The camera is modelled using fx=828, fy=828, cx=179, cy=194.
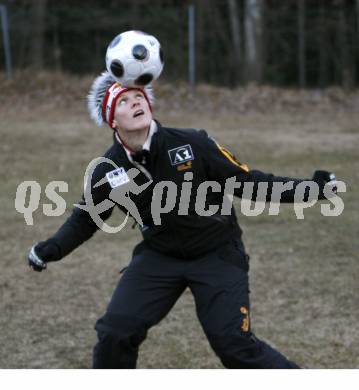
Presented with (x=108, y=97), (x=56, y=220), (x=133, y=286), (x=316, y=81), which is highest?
(x=108, y=97)

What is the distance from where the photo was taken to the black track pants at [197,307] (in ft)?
12.0

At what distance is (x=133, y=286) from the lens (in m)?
3.88

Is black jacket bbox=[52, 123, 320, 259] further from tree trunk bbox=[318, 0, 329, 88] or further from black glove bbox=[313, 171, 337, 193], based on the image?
tree trunk bbox=[318, 0, 329, 88]

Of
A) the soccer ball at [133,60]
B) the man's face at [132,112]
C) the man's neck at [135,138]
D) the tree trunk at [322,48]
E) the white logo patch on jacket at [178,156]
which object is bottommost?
the tree trunk at [322,48]

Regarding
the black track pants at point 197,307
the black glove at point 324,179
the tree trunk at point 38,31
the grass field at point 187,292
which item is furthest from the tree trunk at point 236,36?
the black track pants at point 197,307

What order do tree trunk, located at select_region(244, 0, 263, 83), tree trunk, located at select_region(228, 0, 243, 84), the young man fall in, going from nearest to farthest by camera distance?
the young man → tree trunk, located at select_region(244, 0, 263, 83) → tree trunk, located at select_region(228, 0, 243, 84)

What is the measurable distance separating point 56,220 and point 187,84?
10.4 meters

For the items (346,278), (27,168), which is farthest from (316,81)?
(346,278)

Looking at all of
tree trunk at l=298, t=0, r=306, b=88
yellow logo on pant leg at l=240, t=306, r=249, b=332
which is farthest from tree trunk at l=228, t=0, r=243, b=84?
yellow logo on pant leg at l=240, t=306, r=249, b=332

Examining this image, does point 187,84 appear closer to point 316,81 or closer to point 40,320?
point 316,81

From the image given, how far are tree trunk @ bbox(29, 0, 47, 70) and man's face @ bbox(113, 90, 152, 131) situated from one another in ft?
62.7

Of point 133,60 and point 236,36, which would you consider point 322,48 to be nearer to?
point 236,36

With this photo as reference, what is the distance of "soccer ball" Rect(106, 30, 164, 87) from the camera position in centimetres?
386

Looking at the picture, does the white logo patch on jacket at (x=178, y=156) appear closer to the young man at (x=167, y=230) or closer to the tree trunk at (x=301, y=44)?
the young man at (x=167, y=230)
